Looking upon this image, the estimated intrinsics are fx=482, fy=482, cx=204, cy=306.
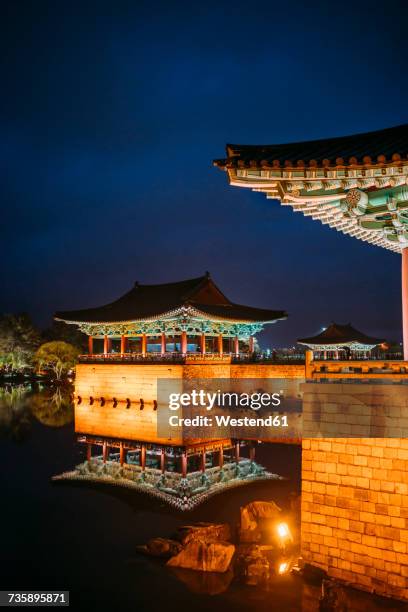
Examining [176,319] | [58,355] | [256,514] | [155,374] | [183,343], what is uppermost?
[176,319]

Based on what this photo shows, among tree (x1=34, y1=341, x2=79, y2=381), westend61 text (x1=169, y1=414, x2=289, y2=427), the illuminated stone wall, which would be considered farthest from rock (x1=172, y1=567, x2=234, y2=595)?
tree (x1=34, y1=341, x2=79, y2=381)

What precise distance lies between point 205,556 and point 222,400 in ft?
59.2

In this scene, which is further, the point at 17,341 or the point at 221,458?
the point at 17,341

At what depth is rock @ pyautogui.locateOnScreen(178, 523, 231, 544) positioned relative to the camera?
9734 mm

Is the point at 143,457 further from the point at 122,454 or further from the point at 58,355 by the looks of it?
the point at 58,355

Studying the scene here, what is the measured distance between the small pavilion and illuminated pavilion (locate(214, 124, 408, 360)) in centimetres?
3559

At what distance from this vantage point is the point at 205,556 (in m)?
9.16

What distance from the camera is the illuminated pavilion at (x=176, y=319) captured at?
1121 inches

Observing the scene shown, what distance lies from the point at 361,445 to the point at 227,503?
6.70 meters

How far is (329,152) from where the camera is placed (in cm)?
887

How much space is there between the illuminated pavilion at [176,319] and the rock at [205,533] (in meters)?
17.0

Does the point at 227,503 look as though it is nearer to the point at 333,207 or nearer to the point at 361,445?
the point at 361,445

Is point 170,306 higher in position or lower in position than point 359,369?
higher

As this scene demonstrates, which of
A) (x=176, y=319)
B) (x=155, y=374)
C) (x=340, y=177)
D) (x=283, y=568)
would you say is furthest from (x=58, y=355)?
(x=340, y=177)
